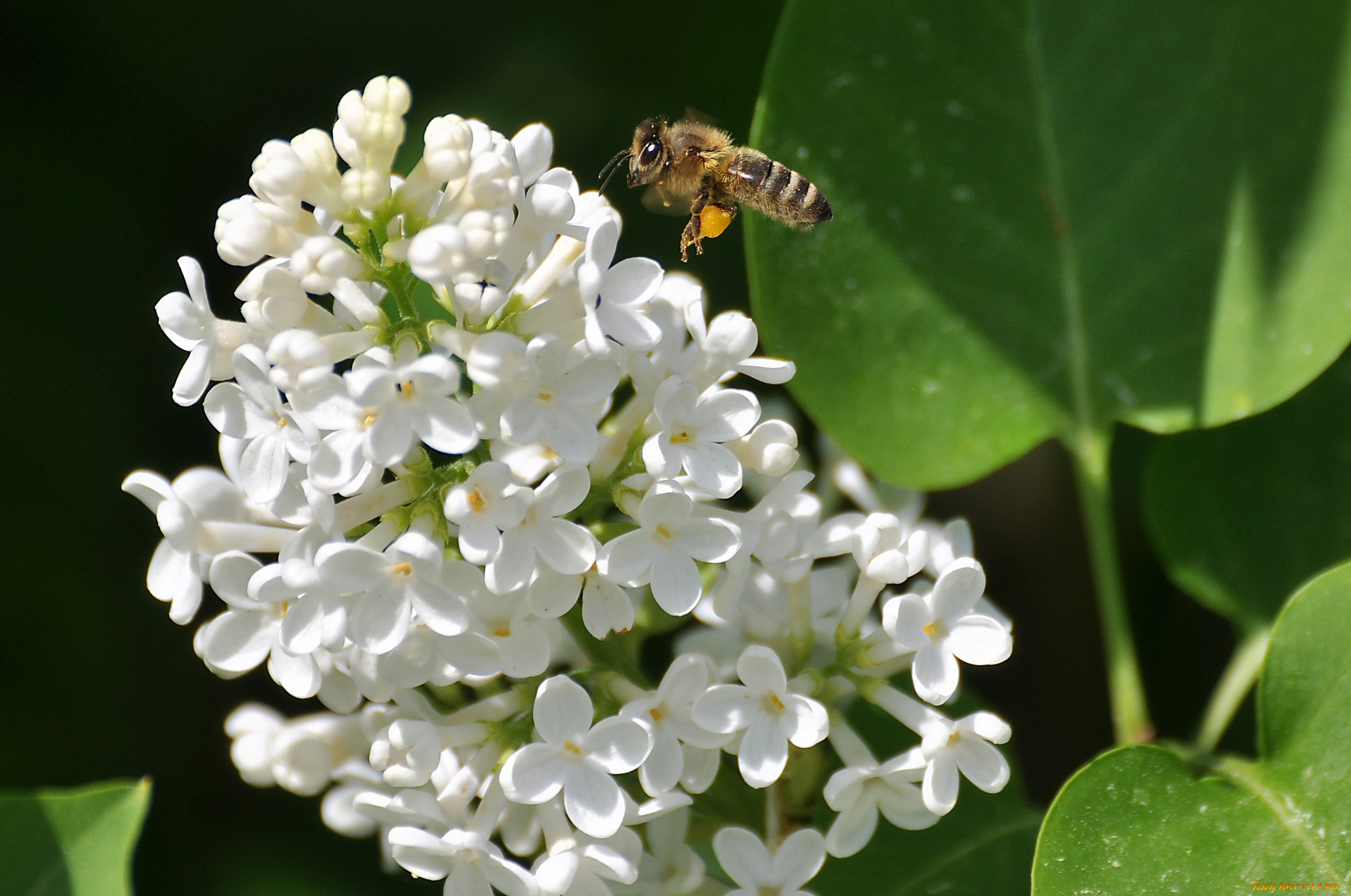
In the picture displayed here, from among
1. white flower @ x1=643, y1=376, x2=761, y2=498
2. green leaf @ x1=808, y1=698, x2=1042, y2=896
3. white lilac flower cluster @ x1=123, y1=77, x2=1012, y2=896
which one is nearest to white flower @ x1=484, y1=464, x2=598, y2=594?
white lilac flower cluster @ x1=123, y1=77, x2=1012, y2=896

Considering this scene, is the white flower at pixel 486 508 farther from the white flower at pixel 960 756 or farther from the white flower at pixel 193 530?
the white flower at pixel 960 756

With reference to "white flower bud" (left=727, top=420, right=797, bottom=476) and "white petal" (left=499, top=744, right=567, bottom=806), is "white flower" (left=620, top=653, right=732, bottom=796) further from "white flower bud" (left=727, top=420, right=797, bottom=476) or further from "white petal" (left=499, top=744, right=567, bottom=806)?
"white flower bud" (left=727, top=420, right=797, bottom=476)

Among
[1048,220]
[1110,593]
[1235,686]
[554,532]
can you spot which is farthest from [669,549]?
[1235,686]

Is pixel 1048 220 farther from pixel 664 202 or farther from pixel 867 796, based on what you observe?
pixel 867 796

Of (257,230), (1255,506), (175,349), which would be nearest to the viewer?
(257,230)

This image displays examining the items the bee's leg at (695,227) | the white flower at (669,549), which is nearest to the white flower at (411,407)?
the white flower at (669,549)
